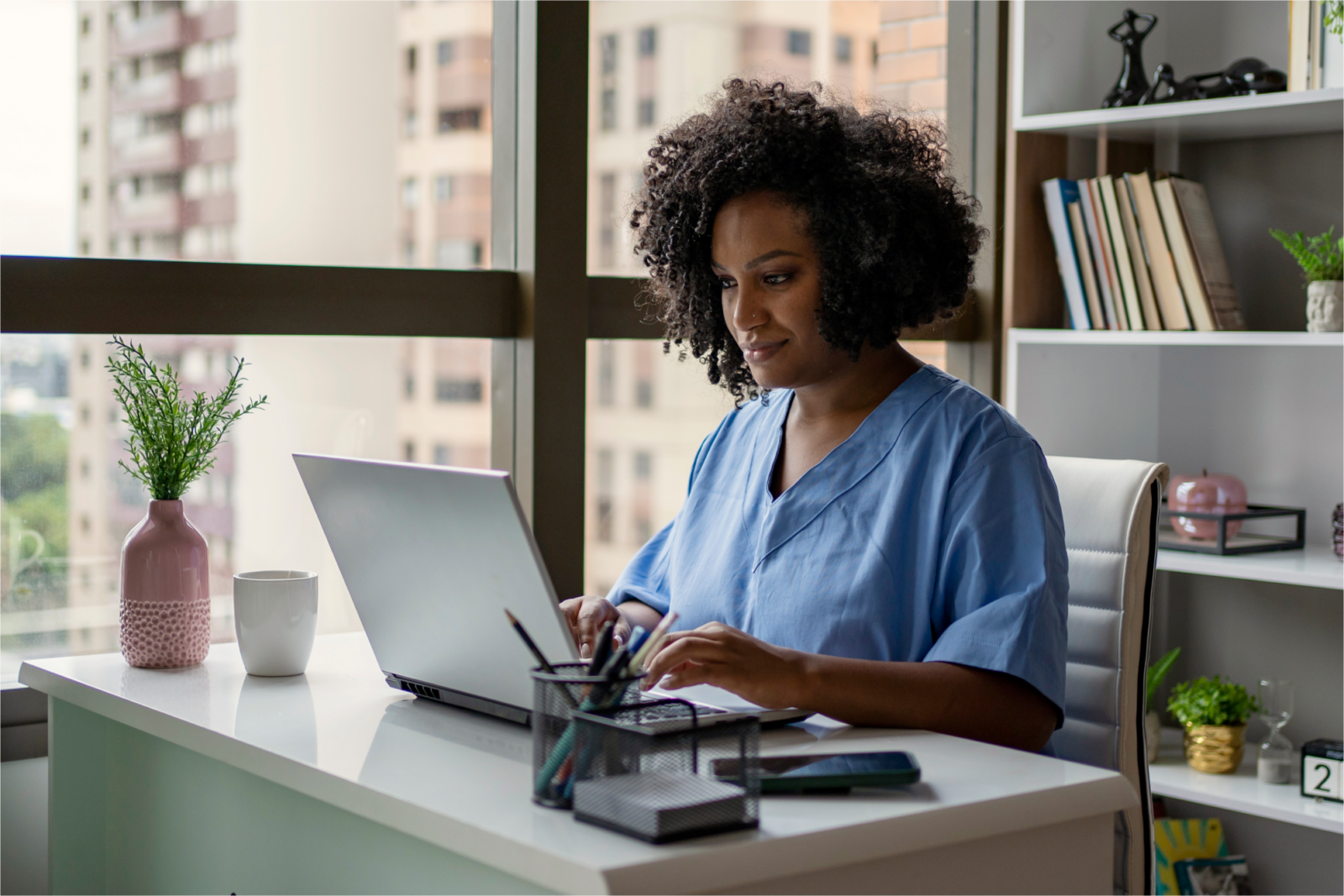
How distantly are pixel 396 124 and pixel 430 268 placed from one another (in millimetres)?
233

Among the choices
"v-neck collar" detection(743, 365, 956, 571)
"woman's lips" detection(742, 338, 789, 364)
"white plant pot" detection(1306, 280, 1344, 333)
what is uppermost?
"white plant pot" detection(1306, 280, 1344, 333)

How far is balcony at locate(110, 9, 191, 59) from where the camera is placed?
189cm

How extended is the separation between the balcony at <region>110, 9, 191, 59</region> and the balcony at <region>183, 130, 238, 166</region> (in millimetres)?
129

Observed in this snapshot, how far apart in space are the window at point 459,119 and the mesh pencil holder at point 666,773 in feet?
4.50

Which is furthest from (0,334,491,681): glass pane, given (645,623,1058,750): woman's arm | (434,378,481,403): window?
(645,623,1058,750): woman's arm

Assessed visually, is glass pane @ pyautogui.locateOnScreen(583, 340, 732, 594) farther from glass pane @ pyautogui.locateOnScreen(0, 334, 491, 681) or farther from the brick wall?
the brick wall

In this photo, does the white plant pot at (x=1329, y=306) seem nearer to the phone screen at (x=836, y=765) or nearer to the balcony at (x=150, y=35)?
the phone screen at (x=836, y=765)

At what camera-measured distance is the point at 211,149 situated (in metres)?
1.96

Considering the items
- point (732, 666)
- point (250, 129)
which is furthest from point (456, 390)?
point (732, 666)

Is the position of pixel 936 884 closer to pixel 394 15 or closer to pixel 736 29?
pixel 394 15

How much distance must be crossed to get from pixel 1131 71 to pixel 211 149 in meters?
1.71

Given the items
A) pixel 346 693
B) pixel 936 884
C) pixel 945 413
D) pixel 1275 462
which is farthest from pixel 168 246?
pixel 1275 462

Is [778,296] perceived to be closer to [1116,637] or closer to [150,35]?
[1116,637]

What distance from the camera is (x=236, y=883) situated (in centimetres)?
139
